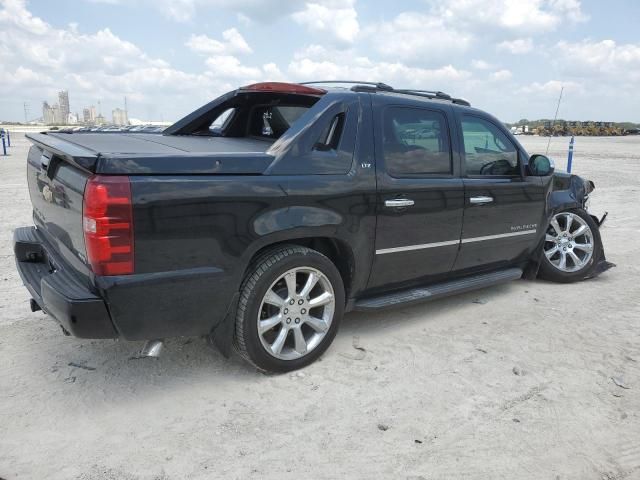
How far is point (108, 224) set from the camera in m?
2.66

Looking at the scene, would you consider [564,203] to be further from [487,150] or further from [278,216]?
[278,216]

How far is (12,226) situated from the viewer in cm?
747

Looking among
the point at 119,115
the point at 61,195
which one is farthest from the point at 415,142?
the point at 119,115

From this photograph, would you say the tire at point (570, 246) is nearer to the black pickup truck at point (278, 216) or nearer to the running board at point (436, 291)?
the black pickup truck at point (278, 216)

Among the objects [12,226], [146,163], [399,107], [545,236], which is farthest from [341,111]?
[12,226]

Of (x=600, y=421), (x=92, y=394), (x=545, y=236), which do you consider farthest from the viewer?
(x=545, y=236)

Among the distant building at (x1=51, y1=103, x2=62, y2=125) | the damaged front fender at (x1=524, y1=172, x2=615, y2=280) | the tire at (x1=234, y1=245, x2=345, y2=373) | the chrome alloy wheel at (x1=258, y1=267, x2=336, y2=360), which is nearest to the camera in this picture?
the tire at (x1=234, y1=245, x2=345, y2=373)

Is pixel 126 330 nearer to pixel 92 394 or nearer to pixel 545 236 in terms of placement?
pixel 92 394

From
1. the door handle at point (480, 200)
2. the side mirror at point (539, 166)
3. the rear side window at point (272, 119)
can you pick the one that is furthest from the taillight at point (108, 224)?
the side mirror at point (539, 166)

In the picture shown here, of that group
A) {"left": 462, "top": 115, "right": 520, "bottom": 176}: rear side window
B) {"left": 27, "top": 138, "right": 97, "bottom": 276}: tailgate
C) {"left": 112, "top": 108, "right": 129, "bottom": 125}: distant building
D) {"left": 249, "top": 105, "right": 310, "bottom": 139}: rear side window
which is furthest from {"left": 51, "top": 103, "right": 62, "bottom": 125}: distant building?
{"left": 462, "top": 115, "right": 520, "bottom": 176}: rear side window

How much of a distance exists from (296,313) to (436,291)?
1.31 meters

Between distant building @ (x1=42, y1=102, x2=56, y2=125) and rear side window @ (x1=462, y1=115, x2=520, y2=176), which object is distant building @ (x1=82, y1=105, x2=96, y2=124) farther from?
rear side window @ (x1=462, y1=115, x2=520, y2=176)

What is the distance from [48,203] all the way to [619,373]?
3.82 meters

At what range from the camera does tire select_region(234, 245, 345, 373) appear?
10.5ft
